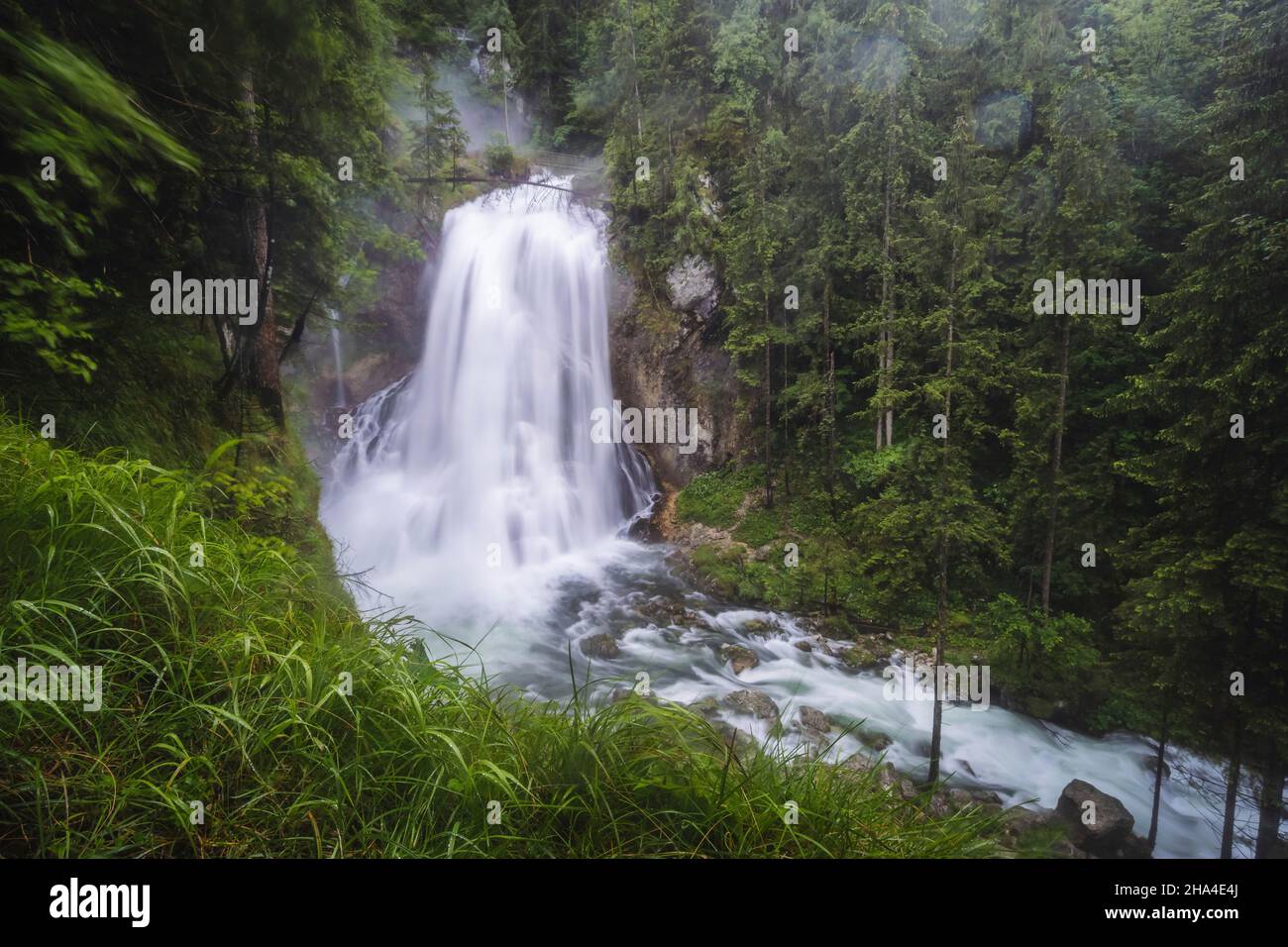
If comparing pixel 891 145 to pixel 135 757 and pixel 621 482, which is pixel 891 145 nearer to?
pixel 621 482

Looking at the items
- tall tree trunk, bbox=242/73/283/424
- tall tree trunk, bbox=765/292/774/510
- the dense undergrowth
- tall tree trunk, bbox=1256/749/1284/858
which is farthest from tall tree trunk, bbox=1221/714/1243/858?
tall tree trunk, bbox=242/73/283/424

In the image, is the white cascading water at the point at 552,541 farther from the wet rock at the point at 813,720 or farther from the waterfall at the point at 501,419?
the wet rock at the point at 813,720

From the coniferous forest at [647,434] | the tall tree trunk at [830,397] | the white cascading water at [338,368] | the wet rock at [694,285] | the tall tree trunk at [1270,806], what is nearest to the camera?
the coniferous forest at [647,434]

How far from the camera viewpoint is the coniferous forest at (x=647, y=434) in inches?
82.4

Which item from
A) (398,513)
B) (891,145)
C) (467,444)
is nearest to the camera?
(891,145)

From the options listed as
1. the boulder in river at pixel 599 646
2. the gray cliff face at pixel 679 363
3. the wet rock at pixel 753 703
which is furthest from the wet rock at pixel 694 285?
the wet rock at pixel 753 703

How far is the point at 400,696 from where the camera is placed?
2.26 meters

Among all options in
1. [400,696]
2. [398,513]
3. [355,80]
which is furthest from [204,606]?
[398,513]

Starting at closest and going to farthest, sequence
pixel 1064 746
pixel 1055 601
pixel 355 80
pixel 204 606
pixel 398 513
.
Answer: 1. pixel 204 606
2. pixel 355 80
3. pixel 1064 746
4. pixel 1055 601
5. pixel 398 513

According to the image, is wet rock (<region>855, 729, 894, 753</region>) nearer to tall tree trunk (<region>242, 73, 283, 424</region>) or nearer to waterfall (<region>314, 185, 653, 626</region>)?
waterfall (<region>314, 185, 653, 626</region>)


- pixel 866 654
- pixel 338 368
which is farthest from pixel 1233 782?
pixel 338 368

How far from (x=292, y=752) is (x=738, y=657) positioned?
33.7ft

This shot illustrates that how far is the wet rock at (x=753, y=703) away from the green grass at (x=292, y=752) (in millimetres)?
7164

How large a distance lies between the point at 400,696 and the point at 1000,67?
22839mm
